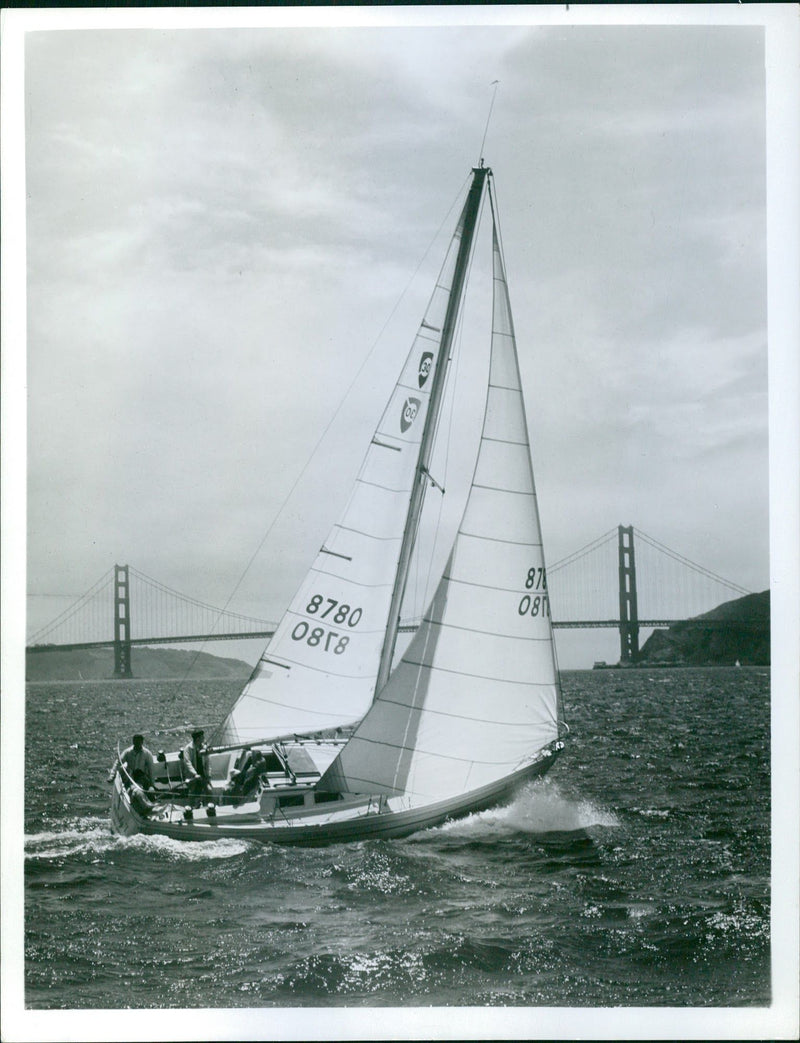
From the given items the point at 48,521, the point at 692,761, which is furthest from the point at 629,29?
the point at 692,761

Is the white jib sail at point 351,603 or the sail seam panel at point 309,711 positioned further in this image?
the sail seam panel at point 309,711

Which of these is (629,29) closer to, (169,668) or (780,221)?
(780,221)

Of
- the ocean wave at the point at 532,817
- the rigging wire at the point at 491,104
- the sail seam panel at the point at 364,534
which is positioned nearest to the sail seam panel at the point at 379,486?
the sail seam panel at the point at 364,534

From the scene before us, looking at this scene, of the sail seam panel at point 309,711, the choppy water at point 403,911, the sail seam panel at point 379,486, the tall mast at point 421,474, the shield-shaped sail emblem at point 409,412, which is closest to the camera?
the choppy water at point 403,911

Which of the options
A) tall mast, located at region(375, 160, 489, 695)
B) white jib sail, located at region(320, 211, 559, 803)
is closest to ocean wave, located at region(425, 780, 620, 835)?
white jib sail, located at region(320, 211, 559, 803)

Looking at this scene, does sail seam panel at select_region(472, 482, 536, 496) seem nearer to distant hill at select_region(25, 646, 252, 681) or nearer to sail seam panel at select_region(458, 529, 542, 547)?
sail seam panel at select_region(458, 529, 542, 547)

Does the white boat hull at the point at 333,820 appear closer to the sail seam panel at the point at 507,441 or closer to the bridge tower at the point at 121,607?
the bridge tower at the point at 121,607
